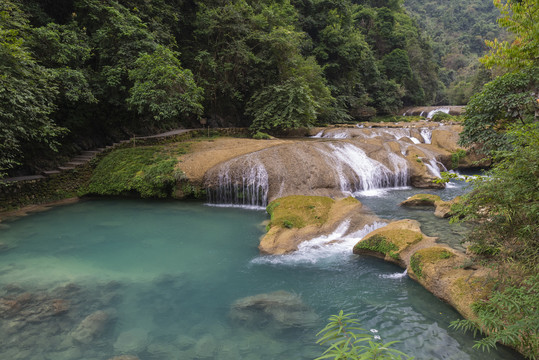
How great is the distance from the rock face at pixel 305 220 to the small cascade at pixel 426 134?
15191mm

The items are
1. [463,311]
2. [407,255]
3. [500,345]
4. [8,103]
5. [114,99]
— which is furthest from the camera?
[114,99]

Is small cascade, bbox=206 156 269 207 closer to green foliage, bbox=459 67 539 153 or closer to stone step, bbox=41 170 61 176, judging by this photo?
stone step, bbox=41 170 61 176

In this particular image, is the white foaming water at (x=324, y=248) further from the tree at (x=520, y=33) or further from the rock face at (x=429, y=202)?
the tree at (x=520, y=33)

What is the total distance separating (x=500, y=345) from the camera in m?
4.75

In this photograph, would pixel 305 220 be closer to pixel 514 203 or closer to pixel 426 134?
pixel 514 203

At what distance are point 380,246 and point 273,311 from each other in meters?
3.50

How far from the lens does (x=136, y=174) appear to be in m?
13.8

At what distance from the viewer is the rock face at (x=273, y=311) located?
5531 millimetres

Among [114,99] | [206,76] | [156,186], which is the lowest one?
[156,186]

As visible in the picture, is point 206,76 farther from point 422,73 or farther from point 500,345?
point 422,73

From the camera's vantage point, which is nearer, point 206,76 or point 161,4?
point 161,4

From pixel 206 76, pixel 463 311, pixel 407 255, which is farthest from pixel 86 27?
A: pixel 463 311

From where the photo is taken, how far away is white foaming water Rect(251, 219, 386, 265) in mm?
7863

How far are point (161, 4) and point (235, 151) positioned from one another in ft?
38.7
